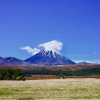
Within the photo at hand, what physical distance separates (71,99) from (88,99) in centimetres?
227

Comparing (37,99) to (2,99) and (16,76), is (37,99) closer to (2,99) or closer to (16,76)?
(2,99)

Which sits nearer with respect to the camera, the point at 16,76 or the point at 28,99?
the point at 28,99

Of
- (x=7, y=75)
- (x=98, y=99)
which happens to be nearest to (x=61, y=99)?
(x=98, y=99)

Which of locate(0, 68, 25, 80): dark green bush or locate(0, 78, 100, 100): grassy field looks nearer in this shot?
locate(0, 78, 100, 100): grassy field

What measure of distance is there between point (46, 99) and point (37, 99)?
3.93 feet

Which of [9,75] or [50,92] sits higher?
[9,75]

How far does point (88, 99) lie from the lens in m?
51.7

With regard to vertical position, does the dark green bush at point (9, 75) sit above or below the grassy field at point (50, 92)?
above

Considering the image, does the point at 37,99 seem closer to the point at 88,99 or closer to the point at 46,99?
the point at 46,99

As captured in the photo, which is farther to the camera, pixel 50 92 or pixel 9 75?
pixel 9 75

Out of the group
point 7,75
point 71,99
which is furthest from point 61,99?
point 7,75

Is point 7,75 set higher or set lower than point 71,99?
higher

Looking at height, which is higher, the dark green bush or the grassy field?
the dark green bush

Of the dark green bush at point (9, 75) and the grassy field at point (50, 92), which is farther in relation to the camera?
the dark green bush at point (9, 75)
